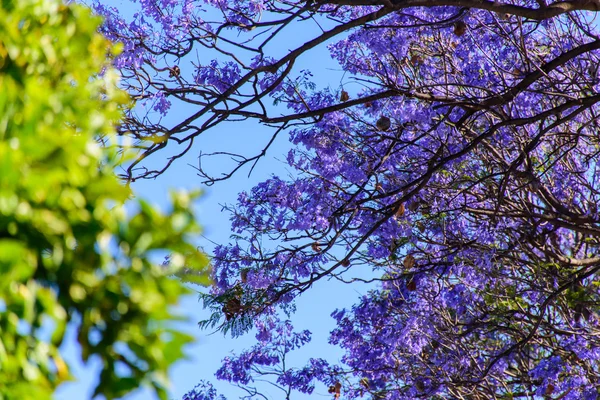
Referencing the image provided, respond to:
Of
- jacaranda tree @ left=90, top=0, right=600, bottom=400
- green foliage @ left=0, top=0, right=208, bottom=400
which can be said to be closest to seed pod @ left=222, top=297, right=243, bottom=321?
jacaranda tree @ left=90, top=0, right=600, bottom=400

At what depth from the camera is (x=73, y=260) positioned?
1.60 metres

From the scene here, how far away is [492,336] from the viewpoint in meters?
10.3

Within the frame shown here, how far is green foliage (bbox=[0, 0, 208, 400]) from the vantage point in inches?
60.2

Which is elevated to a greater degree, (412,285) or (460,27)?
(460,27)

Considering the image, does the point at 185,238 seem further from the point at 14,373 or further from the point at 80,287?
the point at 14,373

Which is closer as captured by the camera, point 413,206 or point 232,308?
point 413,206

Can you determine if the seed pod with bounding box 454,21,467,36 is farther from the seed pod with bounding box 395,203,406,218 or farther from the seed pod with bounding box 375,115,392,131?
the seed pod with bounding box 395,203,406,218

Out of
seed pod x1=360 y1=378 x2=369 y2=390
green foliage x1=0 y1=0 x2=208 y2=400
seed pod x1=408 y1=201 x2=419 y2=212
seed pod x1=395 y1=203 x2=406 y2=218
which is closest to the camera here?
green foliage x1=0 y1=0 x2=208 y2=400

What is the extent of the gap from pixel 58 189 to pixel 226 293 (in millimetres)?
6937

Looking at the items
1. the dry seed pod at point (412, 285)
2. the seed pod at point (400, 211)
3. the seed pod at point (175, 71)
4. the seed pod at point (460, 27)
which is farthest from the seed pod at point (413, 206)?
the seed pod at point (175, 71)

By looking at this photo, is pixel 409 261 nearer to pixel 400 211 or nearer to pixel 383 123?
pixel 400 211

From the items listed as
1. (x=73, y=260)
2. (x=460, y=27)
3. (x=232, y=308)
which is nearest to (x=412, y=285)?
(x=232, y=308)

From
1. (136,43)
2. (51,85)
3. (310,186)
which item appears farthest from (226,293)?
(51,85)

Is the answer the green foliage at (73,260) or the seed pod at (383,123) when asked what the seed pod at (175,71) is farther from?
the green foliage at (73,260)
